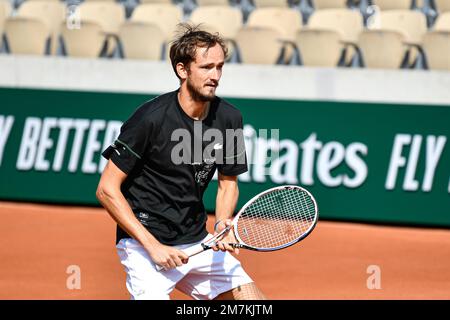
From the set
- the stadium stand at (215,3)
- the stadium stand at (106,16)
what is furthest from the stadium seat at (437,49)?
the stadium stand at (106,16)

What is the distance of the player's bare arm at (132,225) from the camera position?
4.24m

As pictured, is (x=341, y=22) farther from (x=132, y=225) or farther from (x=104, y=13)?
(x=132, y=225)

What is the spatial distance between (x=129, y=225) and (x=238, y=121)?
0.86 m

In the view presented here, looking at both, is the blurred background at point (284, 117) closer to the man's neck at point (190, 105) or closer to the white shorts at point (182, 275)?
the white shorts at point (182, 275)

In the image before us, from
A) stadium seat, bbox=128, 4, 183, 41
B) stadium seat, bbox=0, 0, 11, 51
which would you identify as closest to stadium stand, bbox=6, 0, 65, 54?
stadium seat, bbox=0, 0, 11, 51

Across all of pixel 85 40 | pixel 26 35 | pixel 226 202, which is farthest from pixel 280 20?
pixel 226 202

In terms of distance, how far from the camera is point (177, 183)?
4469 mm

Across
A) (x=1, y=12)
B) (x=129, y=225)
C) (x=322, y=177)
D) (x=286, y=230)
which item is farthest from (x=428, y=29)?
(x=129, y=225)

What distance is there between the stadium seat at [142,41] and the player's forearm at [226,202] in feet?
18.8

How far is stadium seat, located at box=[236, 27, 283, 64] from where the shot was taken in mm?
9977

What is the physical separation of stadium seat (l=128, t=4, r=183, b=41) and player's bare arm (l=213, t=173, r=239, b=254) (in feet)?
20.0
